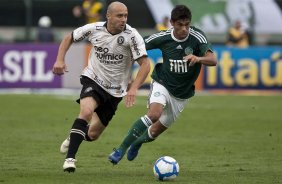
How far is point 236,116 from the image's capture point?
21594 mm

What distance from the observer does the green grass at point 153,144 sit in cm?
1118

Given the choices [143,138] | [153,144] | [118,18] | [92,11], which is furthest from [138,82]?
[92,11]

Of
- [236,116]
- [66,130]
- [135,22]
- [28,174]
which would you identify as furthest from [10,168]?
[135,22]

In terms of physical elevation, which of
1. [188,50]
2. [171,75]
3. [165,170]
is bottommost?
A: [165,170]

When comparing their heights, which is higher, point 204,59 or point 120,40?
point 120,40

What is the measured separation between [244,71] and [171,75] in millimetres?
15997

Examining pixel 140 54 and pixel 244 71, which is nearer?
pixel 140 54

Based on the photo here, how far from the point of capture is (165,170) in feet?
35.1

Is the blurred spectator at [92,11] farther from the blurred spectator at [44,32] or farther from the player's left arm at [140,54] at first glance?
the player's left arm at [140,54]

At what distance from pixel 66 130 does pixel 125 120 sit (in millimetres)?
2912

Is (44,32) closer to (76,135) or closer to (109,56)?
(109,56)

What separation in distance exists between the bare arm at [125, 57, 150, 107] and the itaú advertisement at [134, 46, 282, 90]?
16.2 m

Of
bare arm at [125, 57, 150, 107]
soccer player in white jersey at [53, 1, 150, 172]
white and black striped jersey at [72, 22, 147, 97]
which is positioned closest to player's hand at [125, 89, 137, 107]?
bare arm at [125, 57, 150, 107]

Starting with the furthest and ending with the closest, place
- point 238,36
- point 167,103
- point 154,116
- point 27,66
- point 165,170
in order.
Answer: point 238,36, point 27,66, point 167,103, point 154,116, point 165,170
